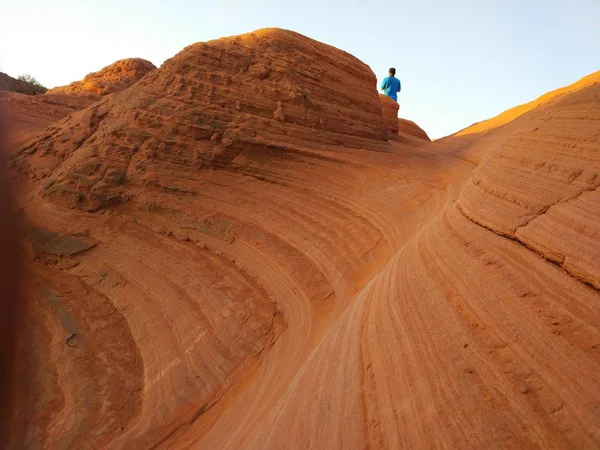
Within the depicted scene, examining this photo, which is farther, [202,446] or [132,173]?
[132,173]

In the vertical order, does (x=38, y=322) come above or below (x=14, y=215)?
below

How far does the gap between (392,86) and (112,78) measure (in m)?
9.73

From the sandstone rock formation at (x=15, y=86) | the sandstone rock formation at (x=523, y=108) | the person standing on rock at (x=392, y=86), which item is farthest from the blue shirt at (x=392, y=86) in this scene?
the sandstone rock formation at (x=15, y=86)

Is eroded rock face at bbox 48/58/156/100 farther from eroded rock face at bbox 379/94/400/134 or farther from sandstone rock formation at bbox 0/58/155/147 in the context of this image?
eroded rock face at bbox 379/94/400/134

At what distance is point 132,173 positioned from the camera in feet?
22.2

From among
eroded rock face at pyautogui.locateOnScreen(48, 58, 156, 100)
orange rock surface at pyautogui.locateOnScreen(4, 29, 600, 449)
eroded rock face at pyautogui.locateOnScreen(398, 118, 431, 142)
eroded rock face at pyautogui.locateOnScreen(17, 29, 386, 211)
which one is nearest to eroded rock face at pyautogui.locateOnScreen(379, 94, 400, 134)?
orange rock surface at pyautogui.locateOnScreen(4, 29, 600, 449)

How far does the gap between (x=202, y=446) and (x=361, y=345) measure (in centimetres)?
160

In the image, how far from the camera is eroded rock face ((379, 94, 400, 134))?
495 inches

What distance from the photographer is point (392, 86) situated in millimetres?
13625

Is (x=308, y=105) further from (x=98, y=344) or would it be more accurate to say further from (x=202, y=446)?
(x=202, y=446)

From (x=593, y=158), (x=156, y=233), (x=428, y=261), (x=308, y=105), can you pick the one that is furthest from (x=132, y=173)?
(x=593, y=158)

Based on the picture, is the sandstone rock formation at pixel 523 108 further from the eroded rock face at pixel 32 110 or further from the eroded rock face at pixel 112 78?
the eroded rock face at pixel 32 110

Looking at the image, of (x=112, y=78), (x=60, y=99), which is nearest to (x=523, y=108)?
(x=112, y=78)

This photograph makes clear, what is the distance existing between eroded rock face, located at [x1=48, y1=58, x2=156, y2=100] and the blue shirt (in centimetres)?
828
